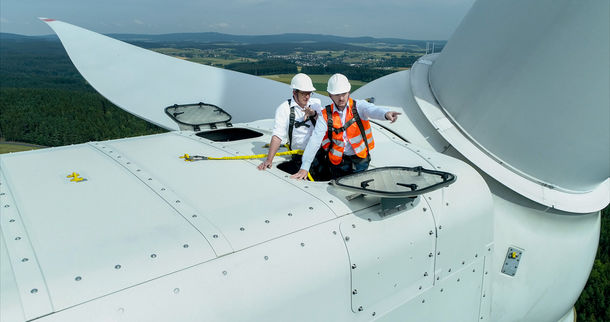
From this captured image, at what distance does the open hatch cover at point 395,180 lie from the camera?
312cm

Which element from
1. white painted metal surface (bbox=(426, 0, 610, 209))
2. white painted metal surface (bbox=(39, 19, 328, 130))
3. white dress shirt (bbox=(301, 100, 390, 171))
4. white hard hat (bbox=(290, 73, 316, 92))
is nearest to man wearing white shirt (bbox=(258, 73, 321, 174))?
white hard hat (bbox=(290, 73, 316, 92))

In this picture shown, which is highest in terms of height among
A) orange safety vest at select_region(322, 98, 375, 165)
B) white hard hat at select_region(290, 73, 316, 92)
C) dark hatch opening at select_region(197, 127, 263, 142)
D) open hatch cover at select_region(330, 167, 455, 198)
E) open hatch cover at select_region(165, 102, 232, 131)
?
white hard hat at select_region(290, 73, 316, 92)

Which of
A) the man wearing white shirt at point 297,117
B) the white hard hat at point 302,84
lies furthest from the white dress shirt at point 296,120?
the white hard hat at point 302,84

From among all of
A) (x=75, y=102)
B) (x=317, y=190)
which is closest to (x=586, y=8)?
(x=317, y=190)

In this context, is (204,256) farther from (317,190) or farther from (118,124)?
(118,124)

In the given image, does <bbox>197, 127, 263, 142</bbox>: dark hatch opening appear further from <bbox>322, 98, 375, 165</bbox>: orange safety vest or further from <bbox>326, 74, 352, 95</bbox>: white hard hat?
<bbox>326, 74, 352, 95</bbox>: white hard hat

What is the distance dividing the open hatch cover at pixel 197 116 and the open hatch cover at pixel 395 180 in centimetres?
316

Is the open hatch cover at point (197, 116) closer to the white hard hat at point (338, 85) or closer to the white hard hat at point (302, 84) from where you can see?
the white hard hat at point (302, 84)

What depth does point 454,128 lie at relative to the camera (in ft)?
16.0

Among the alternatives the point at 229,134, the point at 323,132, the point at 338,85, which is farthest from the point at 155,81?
the point at 338,85

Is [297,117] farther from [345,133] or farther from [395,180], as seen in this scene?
[395,180]

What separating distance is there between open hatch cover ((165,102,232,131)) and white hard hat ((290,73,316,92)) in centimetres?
196

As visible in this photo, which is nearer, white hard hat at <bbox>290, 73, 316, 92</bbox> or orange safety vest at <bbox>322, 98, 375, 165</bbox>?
orange safety vest at <bbox>322, 98, 375, 165</bbox>

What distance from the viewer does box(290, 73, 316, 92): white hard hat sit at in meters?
4.34
